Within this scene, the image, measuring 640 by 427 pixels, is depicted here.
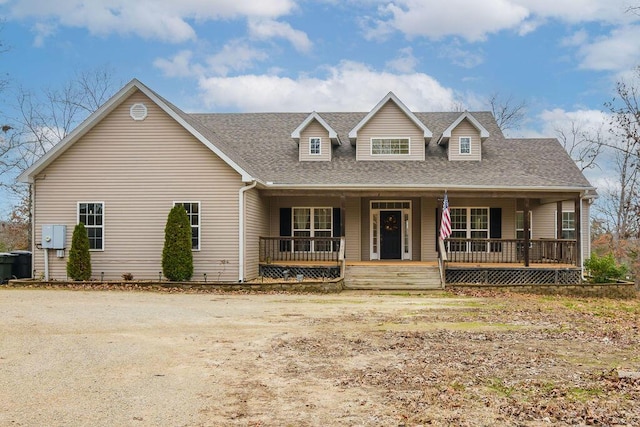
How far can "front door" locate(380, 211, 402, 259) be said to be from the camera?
23.8m

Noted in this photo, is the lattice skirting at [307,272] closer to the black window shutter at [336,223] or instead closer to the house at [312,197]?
the house at [312,197]

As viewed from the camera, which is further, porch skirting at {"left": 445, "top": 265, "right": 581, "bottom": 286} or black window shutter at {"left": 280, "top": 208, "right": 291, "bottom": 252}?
black window shutter at {"left": 280, "top": 208, "right": 291, "bottom": 252}

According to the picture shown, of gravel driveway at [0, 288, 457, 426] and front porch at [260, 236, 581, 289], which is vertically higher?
front porch at [260, 236, 581, 289]

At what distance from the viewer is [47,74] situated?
118ft

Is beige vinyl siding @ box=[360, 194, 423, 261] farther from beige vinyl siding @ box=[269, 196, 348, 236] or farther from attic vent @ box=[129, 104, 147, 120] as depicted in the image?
attic vent @ box=[129, 104, 147, 120]

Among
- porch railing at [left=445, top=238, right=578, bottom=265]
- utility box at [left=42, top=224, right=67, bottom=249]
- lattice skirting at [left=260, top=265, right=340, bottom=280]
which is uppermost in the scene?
utility box at [left=42, top=224, right=67, bottom=249]

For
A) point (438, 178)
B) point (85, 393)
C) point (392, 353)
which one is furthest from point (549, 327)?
point (438, 178)

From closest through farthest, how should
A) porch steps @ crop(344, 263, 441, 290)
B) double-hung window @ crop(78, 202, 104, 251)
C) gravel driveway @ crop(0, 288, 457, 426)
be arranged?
gravel driveway @ crop(0, 288, 457, 426)
porch steps @ crop(344, 263, 441, 290)
double-hung window @ crop(78, 202, 104, 251)

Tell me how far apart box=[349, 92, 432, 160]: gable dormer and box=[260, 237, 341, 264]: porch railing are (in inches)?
152

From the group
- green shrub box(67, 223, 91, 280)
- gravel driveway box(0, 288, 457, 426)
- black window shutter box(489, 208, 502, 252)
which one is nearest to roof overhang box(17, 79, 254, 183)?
green shrub box(67, 223, 91, 280)

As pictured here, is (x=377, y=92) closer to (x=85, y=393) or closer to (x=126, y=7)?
(x=126, y=7)

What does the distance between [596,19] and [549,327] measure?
1642 cm

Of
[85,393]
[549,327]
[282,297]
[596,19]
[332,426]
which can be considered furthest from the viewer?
[596,19]

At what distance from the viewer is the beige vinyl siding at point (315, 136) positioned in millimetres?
24094
